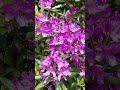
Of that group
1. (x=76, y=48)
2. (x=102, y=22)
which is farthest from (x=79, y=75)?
(x=102, y=22)

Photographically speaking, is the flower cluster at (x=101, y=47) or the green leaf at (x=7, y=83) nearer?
the flower cluster at (x=101, y=47)

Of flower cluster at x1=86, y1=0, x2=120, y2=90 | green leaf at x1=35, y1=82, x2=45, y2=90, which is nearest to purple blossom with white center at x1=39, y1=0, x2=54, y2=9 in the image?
flower cluster at x1=86, y1=0, x2=120, y2=90

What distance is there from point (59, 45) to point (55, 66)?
12 cm

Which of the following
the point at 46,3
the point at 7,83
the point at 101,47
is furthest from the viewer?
the point at 46,3

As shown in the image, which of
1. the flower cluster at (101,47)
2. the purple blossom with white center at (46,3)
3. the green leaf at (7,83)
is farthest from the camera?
the purple blossom with white center at (46,3)

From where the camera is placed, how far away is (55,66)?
150cm

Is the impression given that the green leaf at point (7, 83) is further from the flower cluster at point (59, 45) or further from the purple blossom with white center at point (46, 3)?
the purple blossom with white center at point (46, 3)

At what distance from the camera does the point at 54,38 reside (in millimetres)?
1550

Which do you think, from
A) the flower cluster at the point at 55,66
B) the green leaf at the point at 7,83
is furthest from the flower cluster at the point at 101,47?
the green leaf at the point at 7,83

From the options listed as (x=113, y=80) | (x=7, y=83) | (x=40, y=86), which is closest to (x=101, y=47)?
(x=113, y=80)

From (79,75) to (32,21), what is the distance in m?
0.35

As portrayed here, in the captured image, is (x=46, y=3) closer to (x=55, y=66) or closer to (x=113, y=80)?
(x=55, y=66)

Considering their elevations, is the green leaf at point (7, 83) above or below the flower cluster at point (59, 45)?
below

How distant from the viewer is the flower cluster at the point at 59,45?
1503 mm
